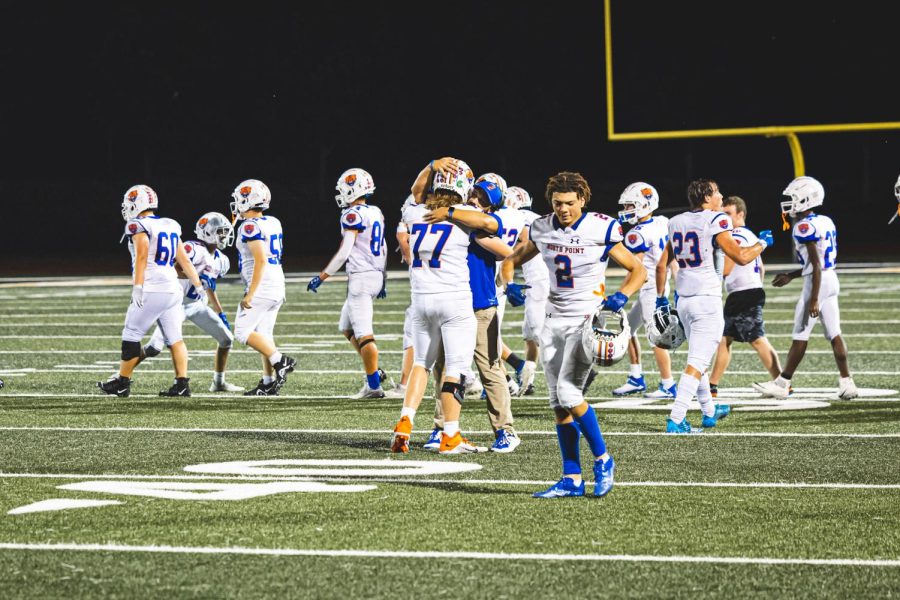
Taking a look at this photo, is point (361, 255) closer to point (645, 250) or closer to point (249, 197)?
point (249, 197)

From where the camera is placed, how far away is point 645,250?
10.3m

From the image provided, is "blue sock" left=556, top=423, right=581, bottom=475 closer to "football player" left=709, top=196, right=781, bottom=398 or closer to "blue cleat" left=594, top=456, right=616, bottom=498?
"blue cleat" left=594, top=456, right=616, bottom=498

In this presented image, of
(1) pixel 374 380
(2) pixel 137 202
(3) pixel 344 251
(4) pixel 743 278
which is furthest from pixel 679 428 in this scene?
(2) pixel 137 202

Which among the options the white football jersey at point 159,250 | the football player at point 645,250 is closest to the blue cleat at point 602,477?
the football player at point 645,250

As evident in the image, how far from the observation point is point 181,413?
31.5ft

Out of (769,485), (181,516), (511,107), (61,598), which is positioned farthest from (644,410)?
(511,107)

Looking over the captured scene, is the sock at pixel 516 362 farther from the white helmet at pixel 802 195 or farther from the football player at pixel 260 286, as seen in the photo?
the white helmet at pixel 802 195

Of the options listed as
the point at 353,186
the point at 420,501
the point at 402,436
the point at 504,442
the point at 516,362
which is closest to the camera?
the point at 420,501

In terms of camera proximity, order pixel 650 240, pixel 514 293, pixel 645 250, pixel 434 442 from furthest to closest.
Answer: pixel 650 240 → pixel 645 250 → pixel 434 442 → pixel 514 293

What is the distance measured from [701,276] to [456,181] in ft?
6.61

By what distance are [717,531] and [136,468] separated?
3.06 meters

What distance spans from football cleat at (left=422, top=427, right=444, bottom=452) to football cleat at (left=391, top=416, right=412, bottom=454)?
0.25 meters

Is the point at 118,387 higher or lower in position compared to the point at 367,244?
lower

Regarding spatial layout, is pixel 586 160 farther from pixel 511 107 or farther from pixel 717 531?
pixel 717 531
